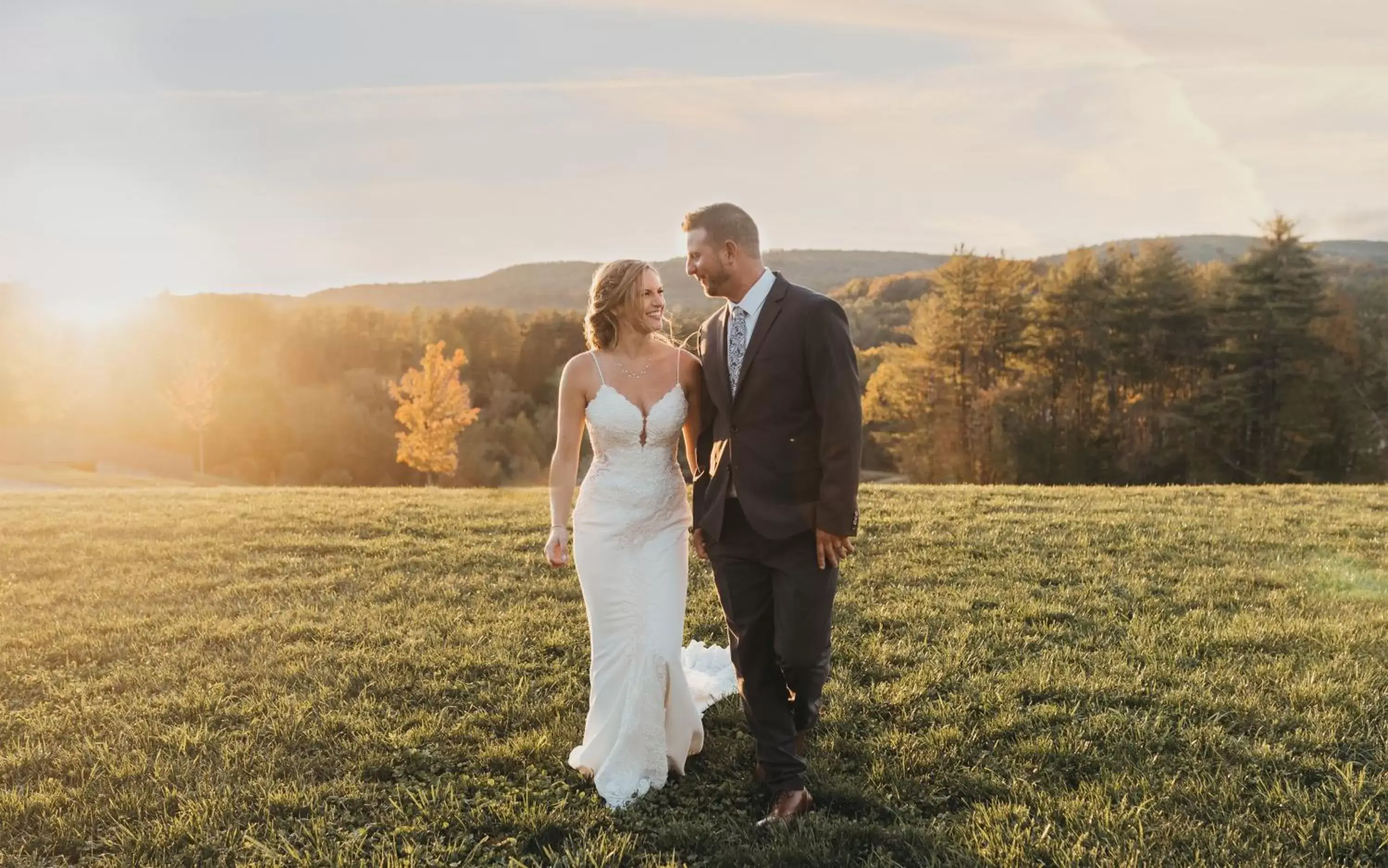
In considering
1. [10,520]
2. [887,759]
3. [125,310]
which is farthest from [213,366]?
[887,759]

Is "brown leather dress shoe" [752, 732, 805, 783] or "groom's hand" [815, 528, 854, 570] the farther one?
"brown leather dress shoe" [752, 732, 805, 783]

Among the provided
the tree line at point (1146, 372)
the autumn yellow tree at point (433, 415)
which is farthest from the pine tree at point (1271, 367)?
the autumn yellow tree at point (433, 415)

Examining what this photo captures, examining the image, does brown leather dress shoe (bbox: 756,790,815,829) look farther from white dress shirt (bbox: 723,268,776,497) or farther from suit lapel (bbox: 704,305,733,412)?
suit lapel (bbox: 704,305,733,412)

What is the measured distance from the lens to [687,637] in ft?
21.9

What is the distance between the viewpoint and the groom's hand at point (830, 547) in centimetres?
403

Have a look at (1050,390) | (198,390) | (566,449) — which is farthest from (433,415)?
(566,449)

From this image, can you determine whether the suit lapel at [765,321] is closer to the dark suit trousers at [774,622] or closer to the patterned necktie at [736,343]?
the patterned necktie at [736,343]

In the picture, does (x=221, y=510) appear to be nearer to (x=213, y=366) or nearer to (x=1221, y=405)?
(x=1221, y=405)

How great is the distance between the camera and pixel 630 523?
177 inches

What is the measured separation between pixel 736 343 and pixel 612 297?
709mm

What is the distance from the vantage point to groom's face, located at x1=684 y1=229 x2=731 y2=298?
13.5 feet

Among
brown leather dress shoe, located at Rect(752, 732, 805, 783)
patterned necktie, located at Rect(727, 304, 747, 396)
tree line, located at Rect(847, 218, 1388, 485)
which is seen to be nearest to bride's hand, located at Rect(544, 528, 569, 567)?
patterned necktie, located at Rect(727, 304, 747, 396)

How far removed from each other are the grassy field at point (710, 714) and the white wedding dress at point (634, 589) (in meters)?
0.23

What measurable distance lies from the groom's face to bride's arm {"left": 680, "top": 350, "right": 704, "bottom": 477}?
0.55 meters
